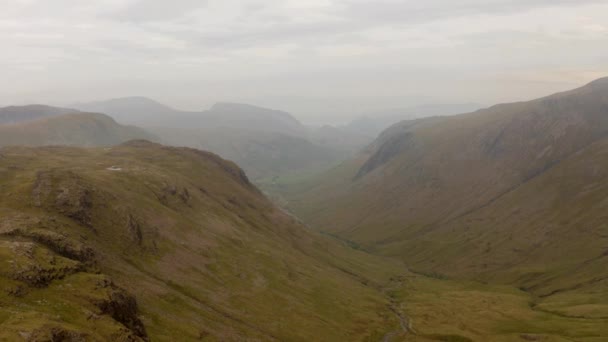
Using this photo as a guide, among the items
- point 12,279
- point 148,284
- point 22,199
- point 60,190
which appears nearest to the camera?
point 12,279

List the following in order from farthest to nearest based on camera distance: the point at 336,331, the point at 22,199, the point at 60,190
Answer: the point at 336,331
the point at 60,190
the point at 22,199

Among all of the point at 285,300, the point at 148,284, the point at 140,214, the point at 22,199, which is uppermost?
the point at 22,199

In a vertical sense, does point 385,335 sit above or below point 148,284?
below

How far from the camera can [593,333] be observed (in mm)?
181750

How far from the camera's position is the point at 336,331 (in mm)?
175875

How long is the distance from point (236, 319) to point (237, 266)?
4746cm

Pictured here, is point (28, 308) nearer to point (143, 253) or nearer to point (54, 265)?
point (54, 265)

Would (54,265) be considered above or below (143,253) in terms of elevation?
above

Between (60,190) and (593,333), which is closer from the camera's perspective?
(60,190)

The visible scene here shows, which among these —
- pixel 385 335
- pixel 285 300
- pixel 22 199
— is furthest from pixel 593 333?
pixel 22 199

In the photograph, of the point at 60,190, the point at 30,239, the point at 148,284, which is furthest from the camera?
the point at 60,190

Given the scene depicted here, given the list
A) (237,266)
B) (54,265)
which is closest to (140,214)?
(237,266)

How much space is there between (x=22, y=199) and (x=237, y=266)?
85.8m

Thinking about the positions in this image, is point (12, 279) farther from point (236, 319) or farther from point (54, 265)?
point (236, 319)
